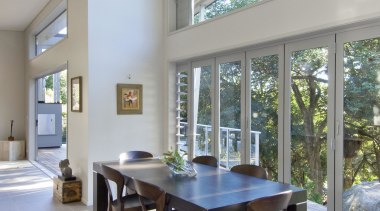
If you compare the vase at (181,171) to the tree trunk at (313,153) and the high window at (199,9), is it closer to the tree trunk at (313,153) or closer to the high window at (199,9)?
the tree trunk at (313,153)

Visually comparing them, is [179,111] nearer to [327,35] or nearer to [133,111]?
[133,111]

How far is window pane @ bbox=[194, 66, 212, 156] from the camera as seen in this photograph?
5.08 m

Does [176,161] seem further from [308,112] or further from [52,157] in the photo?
[52,157]

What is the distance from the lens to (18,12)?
7535 mm

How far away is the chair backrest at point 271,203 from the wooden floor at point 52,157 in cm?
583

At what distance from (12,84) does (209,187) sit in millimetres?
8457

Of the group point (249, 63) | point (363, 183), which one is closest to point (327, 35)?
point (249, 63)

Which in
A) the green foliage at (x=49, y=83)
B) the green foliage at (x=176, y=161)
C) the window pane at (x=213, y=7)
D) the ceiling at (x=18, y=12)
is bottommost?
the green foliage at (x=176, y=161)

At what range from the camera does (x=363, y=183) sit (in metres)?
3.19

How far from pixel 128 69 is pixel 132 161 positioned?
6.30 feet

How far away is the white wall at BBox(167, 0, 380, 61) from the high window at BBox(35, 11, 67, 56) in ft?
8.86

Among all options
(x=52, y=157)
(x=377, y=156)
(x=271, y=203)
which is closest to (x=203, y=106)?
(x=377, y=156)

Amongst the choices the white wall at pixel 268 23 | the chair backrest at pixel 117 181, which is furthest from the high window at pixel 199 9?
the chair backrest at pixel 117 181

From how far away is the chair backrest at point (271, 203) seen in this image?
2088 millimetres
